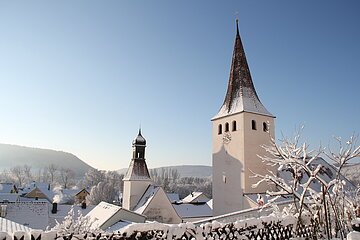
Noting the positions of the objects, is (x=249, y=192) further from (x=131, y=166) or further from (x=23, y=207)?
(x=23, y=207)

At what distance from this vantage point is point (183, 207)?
115ft

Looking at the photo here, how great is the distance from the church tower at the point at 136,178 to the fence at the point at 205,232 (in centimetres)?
2279

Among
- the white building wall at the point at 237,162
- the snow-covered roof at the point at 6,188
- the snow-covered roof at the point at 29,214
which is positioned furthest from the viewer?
the snow-covered roof at the point at 6,188

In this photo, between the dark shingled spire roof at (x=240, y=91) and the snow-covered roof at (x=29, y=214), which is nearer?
the snow-covered roof at (x=29, y=214)

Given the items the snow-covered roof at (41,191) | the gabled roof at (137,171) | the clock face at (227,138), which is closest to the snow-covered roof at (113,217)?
the gabled roof at (137,171)

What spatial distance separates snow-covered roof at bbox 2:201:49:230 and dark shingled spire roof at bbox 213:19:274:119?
16.4 metres

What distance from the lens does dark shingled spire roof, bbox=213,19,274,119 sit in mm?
22984

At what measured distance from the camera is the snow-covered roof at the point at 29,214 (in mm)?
21750

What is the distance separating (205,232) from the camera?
4.65 m

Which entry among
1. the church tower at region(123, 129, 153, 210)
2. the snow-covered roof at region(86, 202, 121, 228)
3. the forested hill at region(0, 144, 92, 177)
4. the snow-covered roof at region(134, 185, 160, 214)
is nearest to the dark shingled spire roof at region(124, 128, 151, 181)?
the church tower at region(123, 129, 153, 210)

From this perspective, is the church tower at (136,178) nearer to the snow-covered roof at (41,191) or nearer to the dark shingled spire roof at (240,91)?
the dark shingled spire roof at (240,91)

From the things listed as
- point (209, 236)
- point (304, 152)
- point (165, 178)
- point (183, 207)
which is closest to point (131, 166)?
point (183, 207)

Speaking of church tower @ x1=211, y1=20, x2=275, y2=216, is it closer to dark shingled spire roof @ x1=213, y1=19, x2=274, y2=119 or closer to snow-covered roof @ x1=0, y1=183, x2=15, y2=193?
dark shingled spire roof @ x1=213, y1=19, x2=274, y2=119

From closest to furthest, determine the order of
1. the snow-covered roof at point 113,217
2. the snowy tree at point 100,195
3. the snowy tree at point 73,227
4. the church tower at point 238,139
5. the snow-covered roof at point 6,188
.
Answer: the snowy tree at point 73,227 < the snow-covered roof at point 113,217 < the church tower at point 238,139 < the snow-covered roof at point 6,188 < the snowy tree at point 100,195
